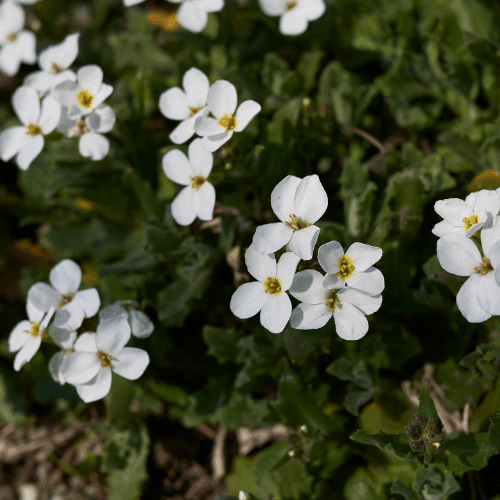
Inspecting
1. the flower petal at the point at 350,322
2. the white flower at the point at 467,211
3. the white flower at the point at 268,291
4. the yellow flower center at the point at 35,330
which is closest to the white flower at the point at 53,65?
the yellow flower center at the point at 35,330

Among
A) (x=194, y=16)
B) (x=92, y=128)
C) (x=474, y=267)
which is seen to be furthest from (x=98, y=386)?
(x=194, y=16)

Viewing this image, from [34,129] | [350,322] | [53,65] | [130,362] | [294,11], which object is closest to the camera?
[350,322]

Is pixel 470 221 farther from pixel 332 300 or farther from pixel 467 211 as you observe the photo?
pixel 332 300

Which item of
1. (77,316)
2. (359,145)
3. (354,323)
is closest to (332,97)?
(359,145)

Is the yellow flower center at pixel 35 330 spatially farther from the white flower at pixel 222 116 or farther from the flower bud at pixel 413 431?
the flower bud at pixel 413 431

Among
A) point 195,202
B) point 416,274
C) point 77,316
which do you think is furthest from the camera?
point 416,274

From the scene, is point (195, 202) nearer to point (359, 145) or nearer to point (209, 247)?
point (209, 247)
